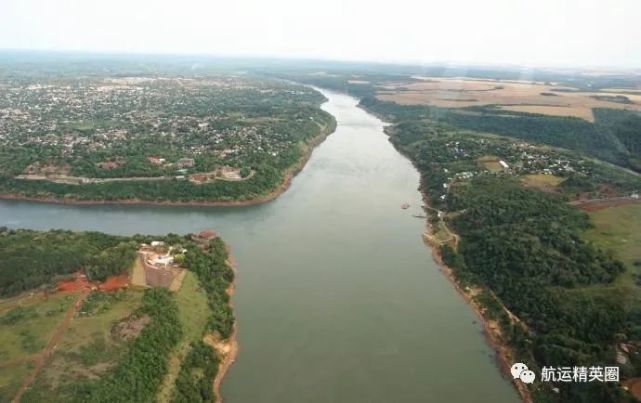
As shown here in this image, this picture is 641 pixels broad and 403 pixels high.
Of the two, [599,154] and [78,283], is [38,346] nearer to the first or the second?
[78,283]

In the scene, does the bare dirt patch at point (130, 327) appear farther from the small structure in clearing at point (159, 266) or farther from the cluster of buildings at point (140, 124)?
the cluster of buildings at point (140, 124)

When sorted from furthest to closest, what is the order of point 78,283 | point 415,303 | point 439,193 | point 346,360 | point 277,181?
point 277,181 → point 439,193 → point 415,303 → point 78,283 → point 346,360

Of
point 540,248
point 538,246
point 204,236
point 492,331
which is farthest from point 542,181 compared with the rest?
point 204,236

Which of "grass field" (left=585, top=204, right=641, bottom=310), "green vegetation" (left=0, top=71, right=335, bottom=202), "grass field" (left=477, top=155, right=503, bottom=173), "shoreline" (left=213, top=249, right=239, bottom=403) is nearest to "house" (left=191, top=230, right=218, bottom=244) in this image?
"shoreline" (left=213, top=249, right=239, bottom=403)

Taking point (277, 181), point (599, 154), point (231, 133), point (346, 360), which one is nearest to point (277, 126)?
point (231, 133)

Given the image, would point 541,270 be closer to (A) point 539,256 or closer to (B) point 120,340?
(A) point 539,256

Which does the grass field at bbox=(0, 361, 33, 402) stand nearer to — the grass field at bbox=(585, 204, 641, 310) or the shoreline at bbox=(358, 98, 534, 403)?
the shoreline at bbox=(358, 98, 534, 403)
